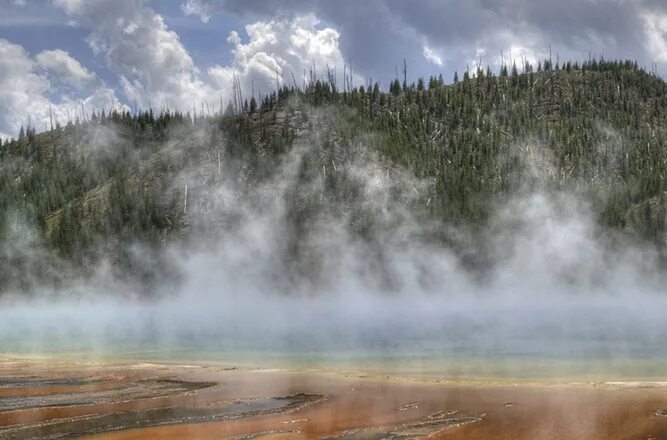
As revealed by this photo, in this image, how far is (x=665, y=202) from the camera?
466 ft

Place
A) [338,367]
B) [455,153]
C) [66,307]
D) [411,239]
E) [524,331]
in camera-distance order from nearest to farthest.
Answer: [338,367]
[524,331]
[66,307]
[411,239]
[455,153]

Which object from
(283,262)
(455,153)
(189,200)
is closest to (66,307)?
(189,200)

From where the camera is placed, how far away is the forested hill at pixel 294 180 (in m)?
148

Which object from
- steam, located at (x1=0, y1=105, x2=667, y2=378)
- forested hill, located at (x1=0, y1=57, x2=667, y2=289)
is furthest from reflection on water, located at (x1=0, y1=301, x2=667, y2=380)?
forested hill, located at (x1=0, y1=57, x2=667, y2=289)

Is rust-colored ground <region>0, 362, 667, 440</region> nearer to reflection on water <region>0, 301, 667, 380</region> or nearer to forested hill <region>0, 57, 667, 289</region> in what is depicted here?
reflection on water <region>0, 301, 667, 380</region>

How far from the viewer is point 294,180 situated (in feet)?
497

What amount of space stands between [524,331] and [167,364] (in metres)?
27.1

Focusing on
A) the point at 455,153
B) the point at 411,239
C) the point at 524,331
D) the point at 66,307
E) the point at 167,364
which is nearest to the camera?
the point at 167,364

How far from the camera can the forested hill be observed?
148 meters

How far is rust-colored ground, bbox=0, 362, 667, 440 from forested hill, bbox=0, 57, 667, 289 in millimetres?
117065

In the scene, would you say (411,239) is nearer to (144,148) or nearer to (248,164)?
(248,164)

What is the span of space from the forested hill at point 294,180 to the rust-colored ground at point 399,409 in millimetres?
117065

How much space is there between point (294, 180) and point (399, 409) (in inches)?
5200

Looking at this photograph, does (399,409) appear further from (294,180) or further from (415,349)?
(294,180)
